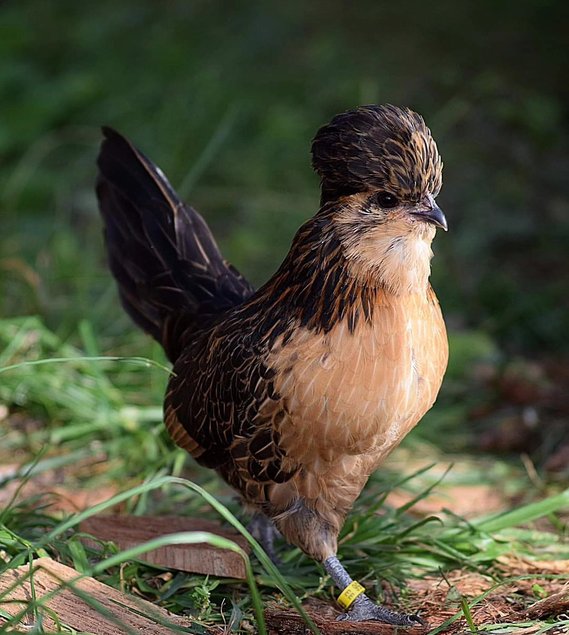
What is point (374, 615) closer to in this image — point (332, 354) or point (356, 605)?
point (356, 605)

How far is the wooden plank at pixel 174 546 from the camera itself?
346cm

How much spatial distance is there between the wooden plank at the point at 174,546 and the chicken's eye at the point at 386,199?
128cm

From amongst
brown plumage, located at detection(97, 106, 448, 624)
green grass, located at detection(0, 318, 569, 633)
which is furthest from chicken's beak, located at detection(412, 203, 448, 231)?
green grass, located at detection(0, 318, 569, 633)

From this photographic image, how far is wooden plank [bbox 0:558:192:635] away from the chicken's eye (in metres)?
1.31

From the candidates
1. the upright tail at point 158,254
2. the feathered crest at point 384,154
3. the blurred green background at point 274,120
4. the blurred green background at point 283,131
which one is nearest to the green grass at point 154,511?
the upright tail at point 158,254

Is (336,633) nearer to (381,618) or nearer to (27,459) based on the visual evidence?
(381,618)

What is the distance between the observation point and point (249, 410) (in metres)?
3.29

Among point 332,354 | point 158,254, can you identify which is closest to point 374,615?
point 332,354

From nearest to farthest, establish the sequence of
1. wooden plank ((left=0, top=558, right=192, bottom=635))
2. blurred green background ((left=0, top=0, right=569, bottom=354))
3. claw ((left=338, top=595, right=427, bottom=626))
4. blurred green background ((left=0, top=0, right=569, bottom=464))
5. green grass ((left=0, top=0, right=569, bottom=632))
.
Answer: wooden plank ((left=0, top=558, right=192, bottom=635)) < claw ((left=338, top=595, right=427, bottom=626)) < green grass ((left=0, top=0, right=569, bottom=632)) < blurred green background ((left=0, top=0, right=569, bottom=464)) < blurred green background ((left=0, top=0, right=569, bottom=354))

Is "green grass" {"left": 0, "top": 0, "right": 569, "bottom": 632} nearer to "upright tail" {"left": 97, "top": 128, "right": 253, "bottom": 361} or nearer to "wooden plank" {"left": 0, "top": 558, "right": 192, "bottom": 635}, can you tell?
"wooden plank" {"left": 0, "top": 558, "right": 192, "bottom": 635}

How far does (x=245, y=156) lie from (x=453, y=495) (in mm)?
3892

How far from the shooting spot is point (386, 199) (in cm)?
301

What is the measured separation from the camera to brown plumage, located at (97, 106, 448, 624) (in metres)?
3.01

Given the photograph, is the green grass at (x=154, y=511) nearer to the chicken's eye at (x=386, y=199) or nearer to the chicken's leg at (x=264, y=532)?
the chicken's leg at (x=264, y=532)
